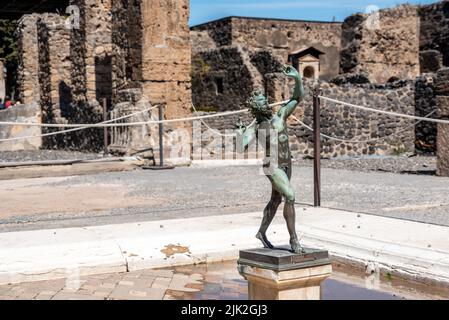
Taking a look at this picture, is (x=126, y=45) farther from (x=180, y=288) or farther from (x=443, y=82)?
(x=180, y=288)

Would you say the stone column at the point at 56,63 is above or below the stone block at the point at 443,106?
above

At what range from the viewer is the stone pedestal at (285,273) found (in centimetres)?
340

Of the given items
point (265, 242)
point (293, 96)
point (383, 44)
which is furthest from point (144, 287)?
point (383, 44)

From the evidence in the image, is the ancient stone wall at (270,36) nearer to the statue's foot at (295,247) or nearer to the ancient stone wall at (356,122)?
the ancient stone wall at (356,122)

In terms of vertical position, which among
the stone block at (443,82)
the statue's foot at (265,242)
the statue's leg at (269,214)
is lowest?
the statue's foot at (265,242)

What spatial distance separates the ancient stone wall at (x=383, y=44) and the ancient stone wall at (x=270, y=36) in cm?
817

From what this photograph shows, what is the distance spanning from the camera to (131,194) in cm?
833

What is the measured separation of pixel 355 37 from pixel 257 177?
13.2 metres

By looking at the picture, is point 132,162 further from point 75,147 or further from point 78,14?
point 78,14

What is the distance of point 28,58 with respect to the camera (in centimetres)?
2016

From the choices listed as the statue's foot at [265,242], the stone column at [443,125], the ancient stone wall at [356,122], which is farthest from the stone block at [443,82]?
the statue's foot at [265,242]

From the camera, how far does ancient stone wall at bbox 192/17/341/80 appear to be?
3284 centimetres

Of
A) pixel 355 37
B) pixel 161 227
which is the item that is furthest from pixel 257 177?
pixel 355 37

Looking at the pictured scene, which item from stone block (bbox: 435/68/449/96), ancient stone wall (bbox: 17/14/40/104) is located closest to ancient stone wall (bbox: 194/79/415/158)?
stone block (bbox: 435/68/449/96)
